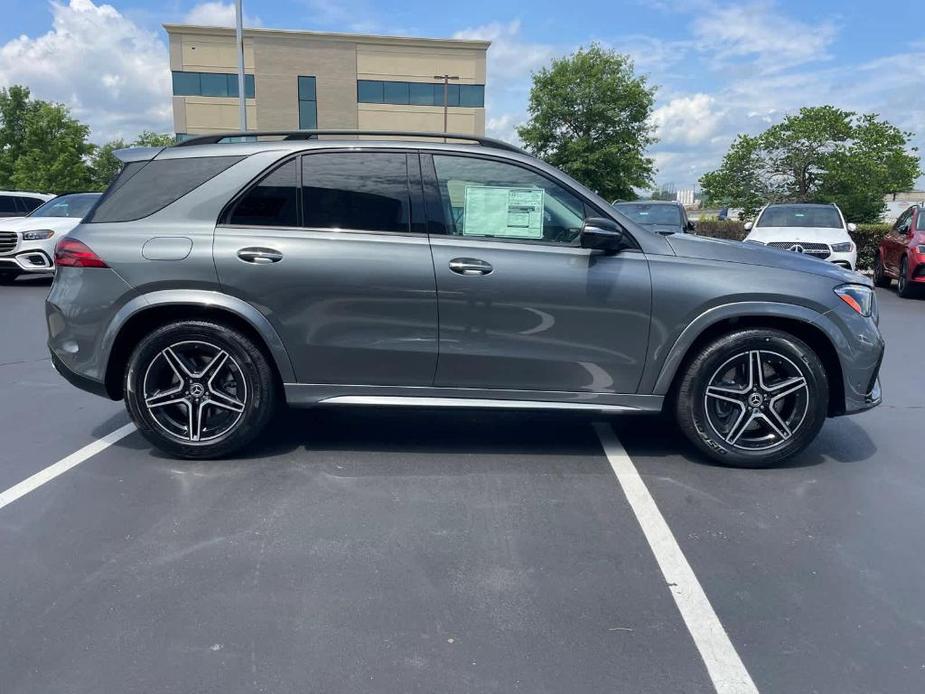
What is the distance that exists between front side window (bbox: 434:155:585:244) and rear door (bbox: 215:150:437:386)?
20 cm

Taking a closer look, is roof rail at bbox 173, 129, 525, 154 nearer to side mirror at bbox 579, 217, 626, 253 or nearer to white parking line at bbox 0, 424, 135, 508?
side mirror at bbox 579, 217, 626, 253

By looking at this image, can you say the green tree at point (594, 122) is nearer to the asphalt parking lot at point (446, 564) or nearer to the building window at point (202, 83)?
the building window at point (202, 83)

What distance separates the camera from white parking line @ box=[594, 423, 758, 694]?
246 centimetres

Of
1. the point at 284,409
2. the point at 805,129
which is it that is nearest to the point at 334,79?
the point at 805,129

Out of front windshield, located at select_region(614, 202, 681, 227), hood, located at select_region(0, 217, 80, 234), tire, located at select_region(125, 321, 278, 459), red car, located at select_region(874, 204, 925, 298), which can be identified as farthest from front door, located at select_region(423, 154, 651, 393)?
hood, located at select_region(0, 217, 80, 234)

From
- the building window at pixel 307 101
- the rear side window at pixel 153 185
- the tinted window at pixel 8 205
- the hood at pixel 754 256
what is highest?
the building window at pixel 307 101

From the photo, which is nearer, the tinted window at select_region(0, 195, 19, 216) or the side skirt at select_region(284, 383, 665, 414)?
the side skirt at select_region(284, 383, 665, 414)

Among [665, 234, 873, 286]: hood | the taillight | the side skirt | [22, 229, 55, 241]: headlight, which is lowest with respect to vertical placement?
the side skirt

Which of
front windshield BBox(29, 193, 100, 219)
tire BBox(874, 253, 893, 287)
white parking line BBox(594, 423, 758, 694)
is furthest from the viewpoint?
tire BBox(874, 253, 893, 287)

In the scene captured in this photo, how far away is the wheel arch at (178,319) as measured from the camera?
4.16 m

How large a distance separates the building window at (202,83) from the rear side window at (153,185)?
53.6m

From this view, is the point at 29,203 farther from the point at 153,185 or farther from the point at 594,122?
the point at 594,122

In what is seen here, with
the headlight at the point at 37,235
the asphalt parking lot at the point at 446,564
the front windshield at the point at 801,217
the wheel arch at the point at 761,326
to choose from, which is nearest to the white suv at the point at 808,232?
the front windshield at the point at 801,217

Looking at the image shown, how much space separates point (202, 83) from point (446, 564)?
57.1 meters
